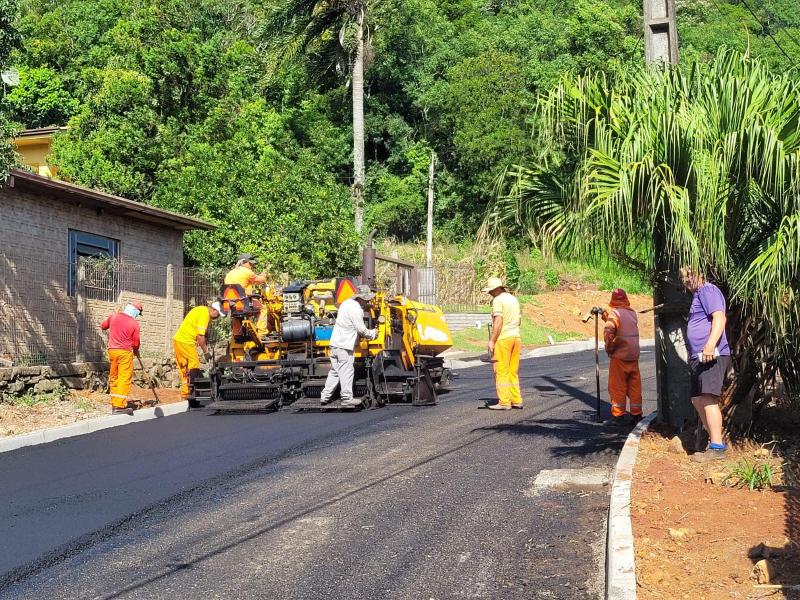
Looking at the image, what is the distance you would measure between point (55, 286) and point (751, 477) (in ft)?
43.1

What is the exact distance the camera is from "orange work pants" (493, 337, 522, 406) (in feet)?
46.2

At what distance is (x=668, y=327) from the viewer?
11.1 metres

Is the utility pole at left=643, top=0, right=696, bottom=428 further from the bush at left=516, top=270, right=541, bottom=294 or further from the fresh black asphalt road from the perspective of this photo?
the bush at left=516, top=270, right=541, bottom=294

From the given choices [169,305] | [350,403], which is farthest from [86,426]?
[169,305]

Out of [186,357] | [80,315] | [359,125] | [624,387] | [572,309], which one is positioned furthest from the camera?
[572,309]

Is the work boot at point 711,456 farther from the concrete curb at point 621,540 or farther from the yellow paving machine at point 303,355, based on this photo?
the yellow paving machine at point 303,355

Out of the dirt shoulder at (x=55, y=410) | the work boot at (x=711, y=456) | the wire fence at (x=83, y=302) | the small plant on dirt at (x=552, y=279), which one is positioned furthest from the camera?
the small plant on dirt at (x=552, y=279)

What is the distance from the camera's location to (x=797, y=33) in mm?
53719

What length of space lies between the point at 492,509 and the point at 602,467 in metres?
1.92

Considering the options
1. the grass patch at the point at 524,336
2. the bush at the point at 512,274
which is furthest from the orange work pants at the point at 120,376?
the bush at the point at 512,274

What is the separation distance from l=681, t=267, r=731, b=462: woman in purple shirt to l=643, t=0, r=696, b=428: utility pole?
5.30 feet

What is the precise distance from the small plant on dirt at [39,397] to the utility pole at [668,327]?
8707 mm

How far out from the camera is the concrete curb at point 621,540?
5.48 meters

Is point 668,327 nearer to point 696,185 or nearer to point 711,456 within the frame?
point 711,456
